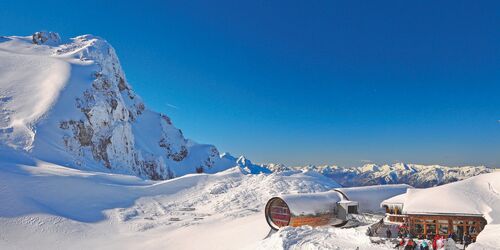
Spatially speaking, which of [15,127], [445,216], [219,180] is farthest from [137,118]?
[445,216]

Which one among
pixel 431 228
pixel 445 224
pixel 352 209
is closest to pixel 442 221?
pixel 445 224

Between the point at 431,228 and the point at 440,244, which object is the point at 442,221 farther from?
the point at 440,244

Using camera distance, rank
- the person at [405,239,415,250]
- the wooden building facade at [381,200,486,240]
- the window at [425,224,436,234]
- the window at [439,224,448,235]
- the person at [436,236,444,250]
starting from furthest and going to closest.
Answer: the window at [425,224,436,234] → the window at [439,224,448,235] → the wooden building facade at [381,200,486,240] → the person at [405,239,415,250] → the person at [436,236,444,250]

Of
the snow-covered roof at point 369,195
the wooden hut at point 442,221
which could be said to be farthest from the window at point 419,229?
the snow-covered roof at point 369,195

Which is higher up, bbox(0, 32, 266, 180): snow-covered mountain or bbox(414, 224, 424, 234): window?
bbox(0, 32, 266, 180): snow-covered mountain

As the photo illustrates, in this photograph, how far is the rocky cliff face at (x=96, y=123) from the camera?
81688 millimetres

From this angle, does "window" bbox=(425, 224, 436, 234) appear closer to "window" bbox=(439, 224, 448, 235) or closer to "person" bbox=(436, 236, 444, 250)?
"window" bbox=(439, 224, 448, 235)

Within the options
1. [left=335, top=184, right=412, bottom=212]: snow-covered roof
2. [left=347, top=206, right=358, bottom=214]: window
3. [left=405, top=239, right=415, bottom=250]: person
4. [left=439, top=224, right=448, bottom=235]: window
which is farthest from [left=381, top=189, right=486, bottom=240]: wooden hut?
[left=335, top=184, right=412, bottom=212]: snow-covered roof

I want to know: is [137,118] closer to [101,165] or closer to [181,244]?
[101,165]

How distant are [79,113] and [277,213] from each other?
70070mm

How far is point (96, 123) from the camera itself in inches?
3770

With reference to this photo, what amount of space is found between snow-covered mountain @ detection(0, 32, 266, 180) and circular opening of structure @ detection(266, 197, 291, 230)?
51.2 metres

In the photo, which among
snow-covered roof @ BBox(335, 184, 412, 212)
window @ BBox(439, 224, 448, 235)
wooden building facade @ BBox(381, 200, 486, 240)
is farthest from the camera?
snow-covered roof @ BBox(335, 184, 412, 212)

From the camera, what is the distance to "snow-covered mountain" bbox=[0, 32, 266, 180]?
79000 millimetres
